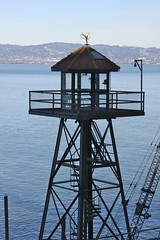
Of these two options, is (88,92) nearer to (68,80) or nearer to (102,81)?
(102,81)

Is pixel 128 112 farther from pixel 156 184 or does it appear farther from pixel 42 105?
pixel 156 184

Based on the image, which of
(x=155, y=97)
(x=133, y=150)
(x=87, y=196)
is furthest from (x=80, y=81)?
(x=155, y=97)

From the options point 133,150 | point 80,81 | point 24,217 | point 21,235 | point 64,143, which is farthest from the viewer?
point 64,143

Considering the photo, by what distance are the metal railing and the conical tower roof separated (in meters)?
1.28

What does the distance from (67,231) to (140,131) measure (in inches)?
2462

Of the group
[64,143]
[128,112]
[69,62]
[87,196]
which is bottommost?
[64,143]

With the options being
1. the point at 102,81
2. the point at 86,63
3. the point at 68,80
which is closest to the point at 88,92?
the point at 102,81

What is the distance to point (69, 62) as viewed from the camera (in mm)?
34125

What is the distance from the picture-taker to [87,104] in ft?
108

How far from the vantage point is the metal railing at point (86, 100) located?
33.1m

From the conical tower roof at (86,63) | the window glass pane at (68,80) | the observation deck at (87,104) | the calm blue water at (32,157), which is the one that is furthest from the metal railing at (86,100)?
the calm blue water at (32,157)

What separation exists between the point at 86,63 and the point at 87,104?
7.99ft

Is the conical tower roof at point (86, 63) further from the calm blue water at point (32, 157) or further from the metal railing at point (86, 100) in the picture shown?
the calm blue water at point (32, 157)

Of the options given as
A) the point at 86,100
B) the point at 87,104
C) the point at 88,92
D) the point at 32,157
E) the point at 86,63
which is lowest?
the point at 32,157
